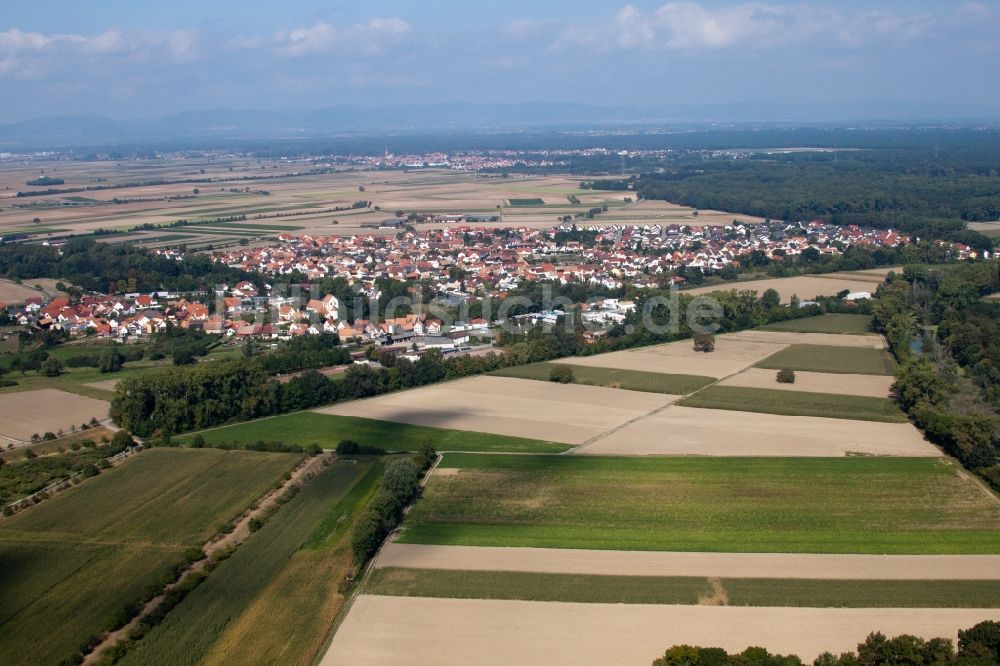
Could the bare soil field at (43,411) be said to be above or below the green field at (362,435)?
above

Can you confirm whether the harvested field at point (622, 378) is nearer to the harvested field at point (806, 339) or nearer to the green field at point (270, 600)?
the harvested field at point (806, 339)

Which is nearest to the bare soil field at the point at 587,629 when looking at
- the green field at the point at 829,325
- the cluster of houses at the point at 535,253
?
the green field at the point at 829,325

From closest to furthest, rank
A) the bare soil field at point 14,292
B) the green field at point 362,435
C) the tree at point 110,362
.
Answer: the green field at point 362,435
the tree at point 110,362
the bare soil field at point 14,292

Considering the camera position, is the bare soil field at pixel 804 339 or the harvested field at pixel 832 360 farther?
the bare soil field at pixel 804 339

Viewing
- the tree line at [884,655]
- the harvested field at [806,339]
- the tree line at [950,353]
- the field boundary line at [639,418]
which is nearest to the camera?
the tree line at [884,655]

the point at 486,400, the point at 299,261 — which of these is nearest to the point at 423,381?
the point at 486,400

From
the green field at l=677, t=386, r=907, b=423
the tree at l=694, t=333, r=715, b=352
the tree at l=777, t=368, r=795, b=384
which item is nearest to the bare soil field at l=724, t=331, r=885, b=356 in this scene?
the tree at l=694, t=333, r=715, b=352
